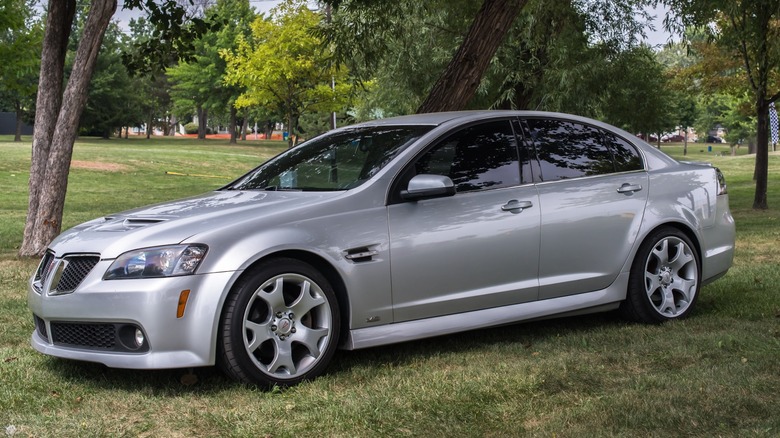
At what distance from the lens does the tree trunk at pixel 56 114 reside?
430 inches

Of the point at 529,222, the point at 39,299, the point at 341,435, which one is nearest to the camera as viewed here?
the point at 341,435

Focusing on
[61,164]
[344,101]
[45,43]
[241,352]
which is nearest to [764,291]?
[241,352]

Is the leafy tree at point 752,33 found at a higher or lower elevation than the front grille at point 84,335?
higher

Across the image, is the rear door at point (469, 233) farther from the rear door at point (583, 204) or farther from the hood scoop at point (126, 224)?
the hood scoop at point (126, 224)

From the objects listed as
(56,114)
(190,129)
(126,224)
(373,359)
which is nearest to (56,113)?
(56,114)

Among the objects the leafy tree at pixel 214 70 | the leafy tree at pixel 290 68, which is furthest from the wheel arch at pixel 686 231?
the leafy tree at pixel 214 70

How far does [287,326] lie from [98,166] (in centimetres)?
3395

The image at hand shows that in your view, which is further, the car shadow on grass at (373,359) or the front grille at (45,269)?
the front grille at (45,269)

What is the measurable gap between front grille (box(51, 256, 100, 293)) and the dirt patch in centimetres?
3241

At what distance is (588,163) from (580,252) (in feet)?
2.22

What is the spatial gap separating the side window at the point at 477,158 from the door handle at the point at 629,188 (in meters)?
0.83

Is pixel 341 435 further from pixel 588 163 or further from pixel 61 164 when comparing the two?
pixel 61 164

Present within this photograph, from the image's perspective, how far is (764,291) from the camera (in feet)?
26.2

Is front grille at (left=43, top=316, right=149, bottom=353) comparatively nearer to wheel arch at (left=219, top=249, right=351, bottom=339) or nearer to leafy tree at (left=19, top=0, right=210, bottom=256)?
wheel arch at (left=219, top=249, right=351, bottom=339)
